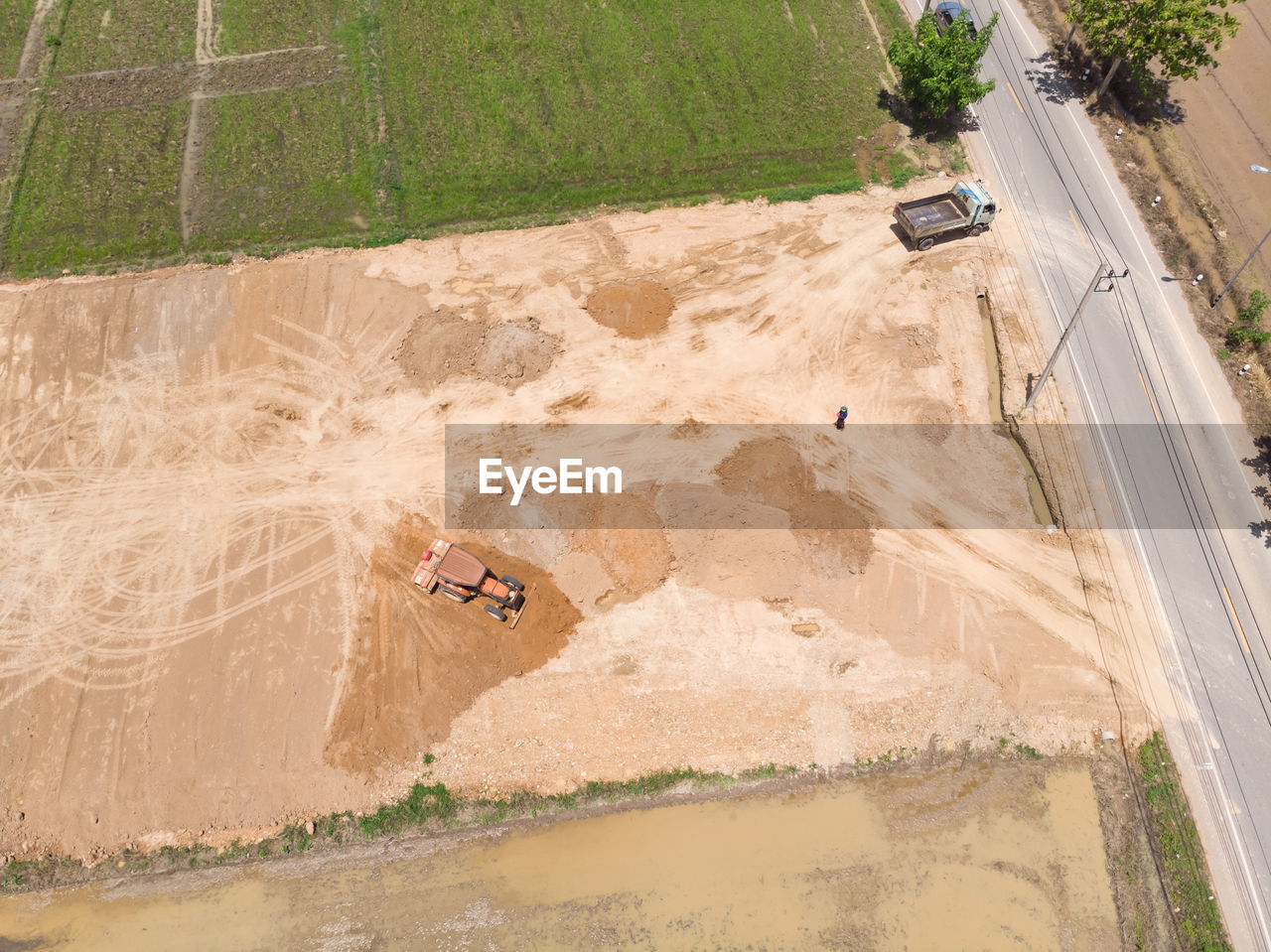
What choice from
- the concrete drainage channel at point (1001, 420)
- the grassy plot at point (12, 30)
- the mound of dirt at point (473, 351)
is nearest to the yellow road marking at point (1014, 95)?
the concrete drainage channel at point (1001, 420)

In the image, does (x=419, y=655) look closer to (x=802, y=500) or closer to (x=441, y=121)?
(x=802, y=500)

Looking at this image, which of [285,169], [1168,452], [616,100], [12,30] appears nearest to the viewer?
[1168,452]

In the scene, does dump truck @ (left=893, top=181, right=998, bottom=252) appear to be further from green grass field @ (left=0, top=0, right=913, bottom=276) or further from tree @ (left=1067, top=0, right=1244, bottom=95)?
tree @ (left=1067, top=0, right=1244, bottom=95)

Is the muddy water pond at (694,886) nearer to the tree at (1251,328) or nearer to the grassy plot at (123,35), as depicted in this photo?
the tree at (1251,328)

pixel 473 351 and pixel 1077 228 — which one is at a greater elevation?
pixel 1077 228

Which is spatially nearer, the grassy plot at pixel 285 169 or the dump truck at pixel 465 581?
the dump truck at pixel 465 581

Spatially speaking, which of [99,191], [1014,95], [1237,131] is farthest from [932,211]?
[99,191]
